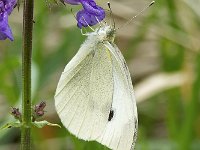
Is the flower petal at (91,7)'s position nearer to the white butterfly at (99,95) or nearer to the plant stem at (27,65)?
the white butterfly at (99,95)

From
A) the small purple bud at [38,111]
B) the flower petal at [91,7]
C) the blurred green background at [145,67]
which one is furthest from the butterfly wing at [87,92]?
the blurred green background at [145,67]

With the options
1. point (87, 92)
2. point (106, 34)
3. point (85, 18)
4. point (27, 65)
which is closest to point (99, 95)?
point (87, 92)

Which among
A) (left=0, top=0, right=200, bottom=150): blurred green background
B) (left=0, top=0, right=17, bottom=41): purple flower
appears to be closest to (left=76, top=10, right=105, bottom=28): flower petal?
(left=0, top=0, right=17, bottom=41): purple flower

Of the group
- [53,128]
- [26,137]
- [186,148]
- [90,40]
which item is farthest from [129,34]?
[26,137]

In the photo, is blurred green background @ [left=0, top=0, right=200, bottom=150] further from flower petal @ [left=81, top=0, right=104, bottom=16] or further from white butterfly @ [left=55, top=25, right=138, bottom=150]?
flower petal @ [left=81, top=0, right=104, bottom=16]

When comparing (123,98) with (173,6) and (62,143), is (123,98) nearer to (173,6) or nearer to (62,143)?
(62,143)

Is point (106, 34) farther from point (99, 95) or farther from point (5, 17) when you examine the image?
point (5, 17)
